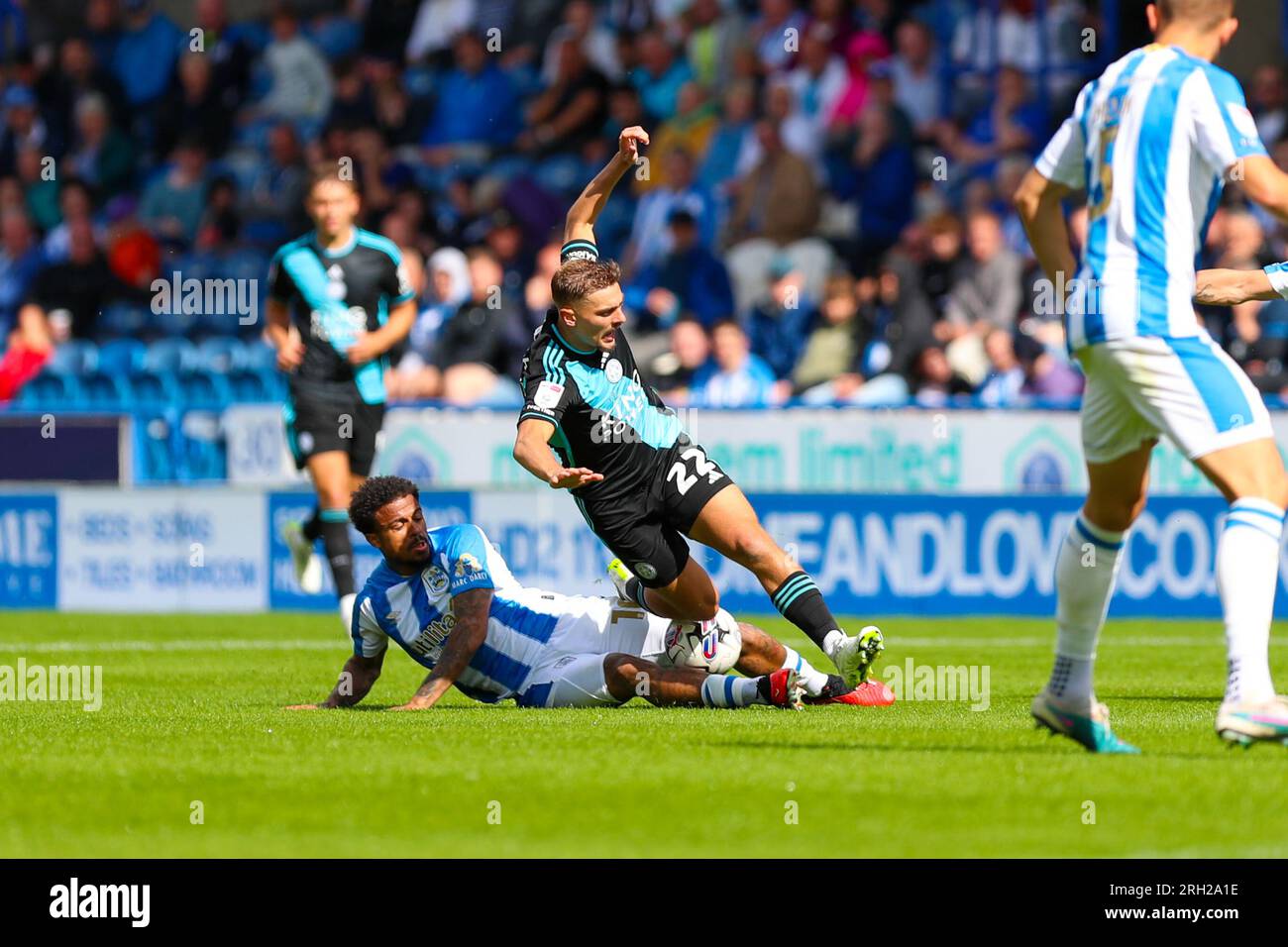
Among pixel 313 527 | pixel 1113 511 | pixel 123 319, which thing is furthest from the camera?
pixel 123 319

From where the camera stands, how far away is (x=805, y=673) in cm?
919

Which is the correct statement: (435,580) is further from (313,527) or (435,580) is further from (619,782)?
(313,527)

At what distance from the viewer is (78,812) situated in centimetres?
630

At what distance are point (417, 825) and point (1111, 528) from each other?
2489mm

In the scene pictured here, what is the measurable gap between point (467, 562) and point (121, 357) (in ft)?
43.5

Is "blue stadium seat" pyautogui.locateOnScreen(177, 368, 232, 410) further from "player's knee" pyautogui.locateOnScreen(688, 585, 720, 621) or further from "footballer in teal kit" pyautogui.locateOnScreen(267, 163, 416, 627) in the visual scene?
"player's knee" pyautogui.locateOnScreen(688, 585, 720, 621)

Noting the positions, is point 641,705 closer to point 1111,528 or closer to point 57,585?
point 1111,528

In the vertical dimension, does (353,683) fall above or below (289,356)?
below

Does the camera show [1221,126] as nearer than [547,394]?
Yes

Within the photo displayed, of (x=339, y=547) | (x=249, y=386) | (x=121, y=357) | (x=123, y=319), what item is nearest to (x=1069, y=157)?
(x=339, y=547)

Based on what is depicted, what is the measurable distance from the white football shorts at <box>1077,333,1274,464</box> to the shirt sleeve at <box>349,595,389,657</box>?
11.7 ft

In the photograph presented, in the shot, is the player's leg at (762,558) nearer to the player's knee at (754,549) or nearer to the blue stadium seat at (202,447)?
the player's knee at (754,549)

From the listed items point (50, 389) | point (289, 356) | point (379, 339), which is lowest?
point (289, 356)
